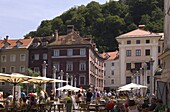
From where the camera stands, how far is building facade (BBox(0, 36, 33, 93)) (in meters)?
81.0

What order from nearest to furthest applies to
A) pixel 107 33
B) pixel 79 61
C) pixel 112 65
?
pixel 79 61 < pixel 112 65 < pixel 107 33

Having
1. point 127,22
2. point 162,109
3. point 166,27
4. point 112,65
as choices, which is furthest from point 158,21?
point 162,109

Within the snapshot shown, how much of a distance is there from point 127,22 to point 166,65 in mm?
82661

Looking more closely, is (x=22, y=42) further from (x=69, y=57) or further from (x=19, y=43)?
(x=69, y=57)

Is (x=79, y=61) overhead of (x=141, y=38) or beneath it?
beneath

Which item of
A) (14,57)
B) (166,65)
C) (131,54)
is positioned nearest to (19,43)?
(14,57)

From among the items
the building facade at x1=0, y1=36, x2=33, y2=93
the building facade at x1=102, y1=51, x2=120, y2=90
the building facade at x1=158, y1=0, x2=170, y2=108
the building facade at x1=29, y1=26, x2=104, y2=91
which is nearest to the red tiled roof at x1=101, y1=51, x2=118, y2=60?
the building facade at x1=102, y1=51, x2=120, y2=90

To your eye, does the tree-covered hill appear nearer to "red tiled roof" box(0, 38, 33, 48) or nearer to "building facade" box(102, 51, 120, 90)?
"building facade" box(102, 51, 120, 90)

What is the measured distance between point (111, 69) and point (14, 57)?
26237 millimetres

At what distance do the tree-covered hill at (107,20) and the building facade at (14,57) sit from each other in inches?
810

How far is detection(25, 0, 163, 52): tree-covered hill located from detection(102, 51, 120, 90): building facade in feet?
19.2

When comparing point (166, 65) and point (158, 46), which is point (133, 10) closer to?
point (158, 46)

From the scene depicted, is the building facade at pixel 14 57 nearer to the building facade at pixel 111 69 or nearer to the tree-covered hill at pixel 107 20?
the tree-covered hill at pixel 107 20

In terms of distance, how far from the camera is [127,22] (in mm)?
107125
